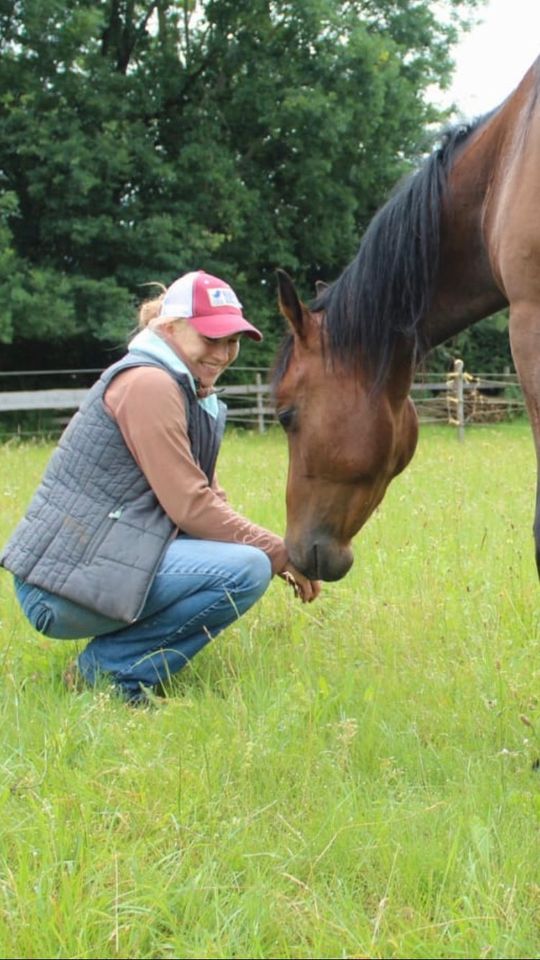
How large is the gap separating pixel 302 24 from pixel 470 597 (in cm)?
1836

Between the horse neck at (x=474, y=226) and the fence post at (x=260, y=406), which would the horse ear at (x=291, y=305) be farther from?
the fence post at (x=260, y=406)

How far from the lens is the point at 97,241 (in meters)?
18.6

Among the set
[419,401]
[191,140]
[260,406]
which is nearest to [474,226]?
[260,406]

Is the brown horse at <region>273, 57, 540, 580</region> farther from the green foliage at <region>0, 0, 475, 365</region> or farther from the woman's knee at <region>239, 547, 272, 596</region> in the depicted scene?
the green foliage at <region>0, 0, 475, 365</region>

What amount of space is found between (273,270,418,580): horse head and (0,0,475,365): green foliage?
14459mm

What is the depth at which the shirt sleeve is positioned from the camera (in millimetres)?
2910

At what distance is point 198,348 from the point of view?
10.1ft

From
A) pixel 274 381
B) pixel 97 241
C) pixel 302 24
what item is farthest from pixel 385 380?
pixel 302 24

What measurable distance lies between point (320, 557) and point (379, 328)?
2.48 ft

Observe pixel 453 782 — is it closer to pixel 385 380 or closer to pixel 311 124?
pixel 385 380

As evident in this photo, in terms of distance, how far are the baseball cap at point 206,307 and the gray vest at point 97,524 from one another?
19 cm

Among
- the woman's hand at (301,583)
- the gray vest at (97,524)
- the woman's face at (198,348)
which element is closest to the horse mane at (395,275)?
the woman's face at (198,348)

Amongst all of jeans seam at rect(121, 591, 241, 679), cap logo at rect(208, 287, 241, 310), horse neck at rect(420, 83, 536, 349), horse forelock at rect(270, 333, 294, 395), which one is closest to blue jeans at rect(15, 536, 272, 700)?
jeans seam at rect(121, 591, 241, 679)

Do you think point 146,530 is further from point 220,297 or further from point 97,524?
point 220,297
